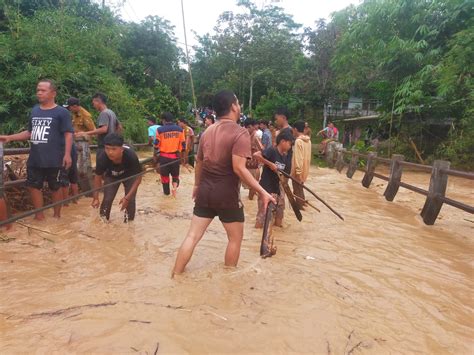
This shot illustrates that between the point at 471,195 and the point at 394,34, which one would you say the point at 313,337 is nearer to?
the point at 471,195

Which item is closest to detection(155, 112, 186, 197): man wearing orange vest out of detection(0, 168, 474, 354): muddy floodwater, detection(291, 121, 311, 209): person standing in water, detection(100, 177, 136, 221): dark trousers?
detection(0, 168, 474, 354): muddy floodwater

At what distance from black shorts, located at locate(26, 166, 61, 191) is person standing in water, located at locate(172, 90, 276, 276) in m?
2.44

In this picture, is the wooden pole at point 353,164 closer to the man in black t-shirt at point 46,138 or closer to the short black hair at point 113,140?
the short black hair at point 113,140

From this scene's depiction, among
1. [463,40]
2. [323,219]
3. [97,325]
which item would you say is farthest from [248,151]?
[463,40]

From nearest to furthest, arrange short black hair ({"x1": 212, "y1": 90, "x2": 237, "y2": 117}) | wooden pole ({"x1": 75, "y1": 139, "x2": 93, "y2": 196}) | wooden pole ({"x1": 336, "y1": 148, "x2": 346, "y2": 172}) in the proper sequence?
short black hair ({"x1": 212, "y1": 90, "x2": 237, "y2": 117}), wooden pole ({"x1": 75, "y1": 139, "x2": 93, "y2": 196}), wooden pole ({"x1": 336, "y1": 148, "x2": 346, "y2": 172})

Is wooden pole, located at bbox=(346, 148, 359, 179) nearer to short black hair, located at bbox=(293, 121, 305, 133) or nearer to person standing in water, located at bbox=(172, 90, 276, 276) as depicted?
short black hair, located at bbox=(293, 121, 305, 133)

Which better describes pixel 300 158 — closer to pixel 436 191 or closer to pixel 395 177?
pixel 436 191

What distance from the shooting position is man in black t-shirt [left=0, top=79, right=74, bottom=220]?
15.2 ft

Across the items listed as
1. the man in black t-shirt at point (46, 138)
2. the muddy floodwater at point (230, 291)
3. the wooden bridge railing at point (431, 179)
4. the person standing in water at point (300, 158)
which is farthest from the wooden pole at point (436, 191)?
the man in black t-shirt at point (46, 138)

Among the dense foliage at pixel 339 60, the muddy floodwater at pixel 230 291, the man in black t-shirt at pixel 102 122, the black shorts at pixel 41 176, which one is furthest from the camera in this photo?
the dense foliage at pixel 339 60

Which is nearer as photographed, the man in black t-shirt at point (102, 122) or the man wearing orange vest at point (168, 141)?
the man in black t-shirt at point (102, 122)

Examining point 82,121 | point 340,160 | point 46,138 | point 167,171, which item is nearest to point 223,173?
point 46,138

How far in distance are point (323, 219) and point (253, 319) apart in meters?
3.93

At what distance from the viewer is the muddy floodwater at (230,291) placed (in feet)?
8.15
